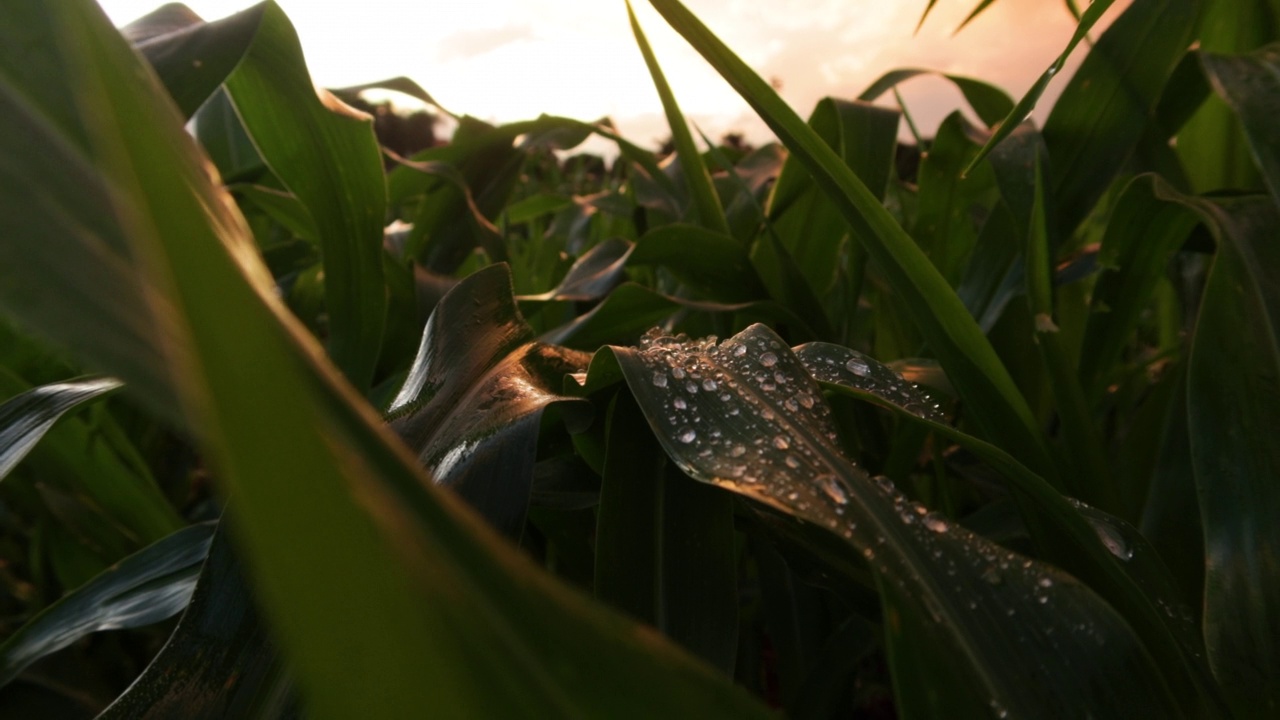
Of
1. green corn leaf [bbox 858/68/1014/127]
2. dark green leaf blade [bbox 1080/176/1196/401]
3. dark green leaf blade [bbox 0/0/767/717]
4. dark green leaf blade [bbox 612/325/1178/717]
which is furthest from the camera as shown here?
green corn leaf [bbox 858/68/1014/127]

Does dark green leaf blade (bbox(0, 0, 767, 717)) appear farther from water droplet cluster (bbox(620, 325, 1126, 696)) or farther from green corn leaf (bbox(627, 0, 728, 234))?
green corn leaf (bbox(627, 0, 728, 234))

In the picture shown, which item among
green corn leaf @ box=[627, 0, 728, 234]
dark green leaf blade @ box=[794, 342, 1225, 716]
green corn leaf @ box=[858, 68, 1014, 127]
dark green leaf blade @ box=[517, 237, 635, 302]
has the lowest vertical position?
dark green leaf blade @ box=[794, 342, 1225, 716]

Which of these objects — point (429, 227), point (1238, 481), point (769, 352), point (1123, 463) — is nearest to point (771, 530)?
point (769, 352)

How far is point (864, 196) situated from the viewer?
1.39 ft

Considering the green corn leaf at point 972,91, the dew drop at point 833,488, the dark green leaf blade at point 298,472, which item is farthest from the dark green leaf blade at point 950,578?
the green corn leaf at point 972,91

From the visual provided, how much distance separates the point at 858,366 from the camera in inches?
16.0

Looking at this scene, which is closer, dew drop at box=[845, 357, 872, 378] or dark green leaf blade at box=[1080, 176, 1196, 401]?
dew drop at box=[845, 357, 872, 378]

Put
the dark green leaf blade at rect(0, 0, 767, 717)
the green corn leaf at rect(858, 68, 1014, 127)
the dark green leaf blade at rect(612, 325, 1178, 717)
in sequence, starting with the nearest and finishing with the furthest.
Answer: the dark green leaf blade at rect(0, 0, 767, 717) < the dark green leaf blade at rect(612, 325, 1178, 717) < the green corn leaf at rect(858, 68, 1014, 127)

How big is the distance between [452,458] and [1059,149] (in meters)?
0.58

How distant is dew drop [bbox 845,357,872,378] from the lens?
0.40 m

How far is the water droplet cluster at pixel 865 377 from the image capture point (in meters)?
0.38

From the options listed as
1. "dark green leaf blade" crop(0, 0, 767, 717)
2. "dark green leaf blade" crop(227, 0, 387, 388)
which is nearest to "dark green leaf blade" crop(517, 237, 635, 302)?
"dark green leaf blade" crop(227, 0, 387, 388)

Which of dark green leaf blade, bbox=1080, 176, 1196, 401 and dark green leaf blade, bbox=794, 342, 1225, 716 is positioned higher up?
dark green leaf blade, bbox=1080, 176, 1196, 401

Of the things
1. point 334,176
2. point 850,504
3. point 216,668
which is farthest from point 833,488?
point 334,176
